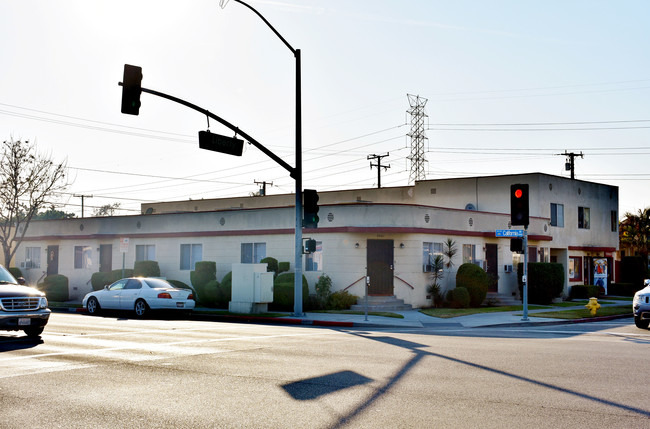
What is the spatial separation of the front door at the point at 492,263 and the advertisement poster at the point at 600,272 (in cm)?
1381

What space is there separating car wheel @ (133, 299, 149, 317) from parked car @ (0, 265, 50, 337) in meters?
8.61

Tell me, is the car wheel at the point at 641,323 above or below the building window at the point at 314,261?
below

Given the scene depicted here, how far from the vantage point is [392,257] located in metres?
28.4

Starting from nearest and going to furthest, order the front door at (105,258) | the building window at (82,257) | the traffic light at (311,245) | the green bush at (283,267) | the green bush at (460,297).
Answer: the traffic light at (311,245)
the green bush at (460,297)
the green bush at (283,267)
the front door at (105,258)
the building window at (82,257)

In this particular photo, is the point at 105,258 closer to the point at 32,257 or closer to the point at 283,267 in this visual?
the point at 32,257

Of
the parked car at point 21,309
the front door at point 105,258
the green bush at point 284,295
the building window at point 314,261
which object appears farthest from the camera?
the front door at point 105,258

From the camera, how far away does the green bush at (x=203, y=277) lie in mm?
30562

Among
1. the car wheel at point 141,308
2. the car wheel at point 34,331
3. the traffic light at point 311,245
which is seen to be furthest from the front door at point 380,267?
the car wheel at point 34,331

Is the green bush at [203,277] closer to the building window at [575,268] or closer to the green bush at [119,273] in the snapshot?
the green bush at [119,273]

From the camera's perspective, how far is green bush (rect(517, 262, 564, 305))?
33250 mm

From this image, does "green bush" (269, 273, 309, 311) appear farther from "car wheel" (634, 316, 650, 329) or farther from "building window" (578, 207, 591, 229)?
"building window" (578, 207, 591, 229)

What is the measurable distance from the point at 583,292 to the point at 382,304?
713 inches

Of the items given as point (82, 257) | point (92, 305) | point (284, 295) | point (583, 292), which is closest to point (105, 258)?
point (82, 257)

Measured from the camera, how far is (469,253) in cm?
3177
